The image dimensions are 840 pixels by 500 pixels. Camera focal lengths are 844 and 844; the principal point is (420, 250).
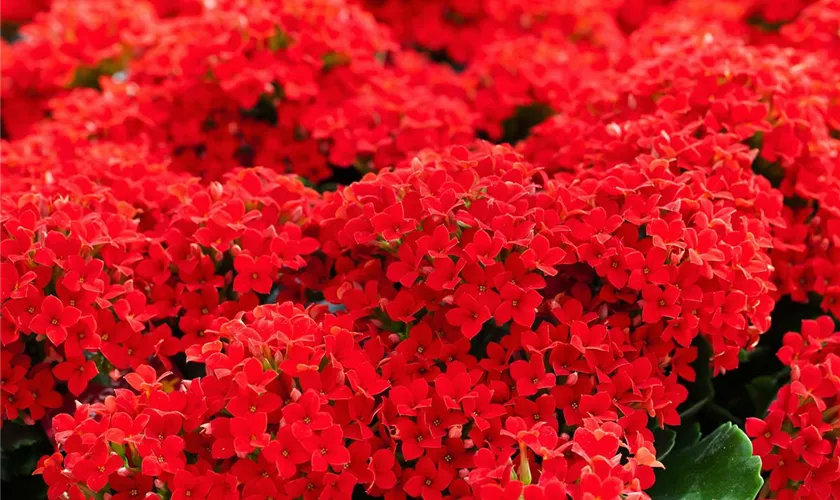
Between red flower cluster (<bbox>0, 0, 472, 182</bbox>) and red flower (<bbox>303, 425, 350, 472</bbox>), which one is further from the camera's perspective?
red flower cluster (<bbox>0, 0, 472, 182</bbox>)

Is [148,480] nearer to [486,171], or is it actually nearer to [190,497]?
[190,497]

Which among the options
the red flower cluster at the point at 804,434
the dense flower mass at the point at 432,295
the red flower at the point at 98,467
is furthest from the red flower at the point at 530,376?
the red flower at the point at 98,467

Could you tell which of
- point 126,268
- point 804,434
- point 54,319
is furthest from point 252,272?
point 804,434

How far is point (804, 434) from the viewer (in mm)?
1530

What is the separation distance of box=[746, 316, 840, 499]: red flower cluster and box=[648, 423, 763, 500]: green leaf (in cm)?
7

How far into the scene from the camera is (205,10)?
2.46 metres

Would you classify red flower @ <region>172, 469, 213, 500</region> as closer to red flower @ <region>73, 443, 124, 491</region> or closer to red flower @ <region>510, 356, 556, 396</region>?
red flower @ <region>73, 443, 124, 491</region>

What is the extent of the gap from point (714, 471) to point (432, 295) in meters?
0.60

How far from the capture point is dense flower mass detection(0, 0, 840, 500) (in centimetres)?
138

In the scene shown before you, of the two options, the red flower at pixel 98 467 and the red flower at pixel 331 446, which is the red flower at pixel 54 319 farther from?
the red flower at pixel 331 446

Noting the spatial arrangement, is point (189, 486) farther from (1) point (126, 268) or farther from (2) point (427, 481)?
(1) point (126, 268)

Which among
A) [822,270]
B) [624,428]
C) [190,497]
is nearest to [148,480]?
[190,497]

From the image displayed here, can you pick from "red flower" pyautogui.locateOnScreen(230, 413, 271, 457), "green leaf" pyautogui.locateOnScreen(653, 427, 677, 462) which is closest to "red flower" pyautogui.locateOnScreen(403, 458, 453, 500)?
"red flower" pyautogui.locateOnScreen(230, 413, 271, 457)

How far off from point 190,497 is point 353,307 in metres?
0.44
